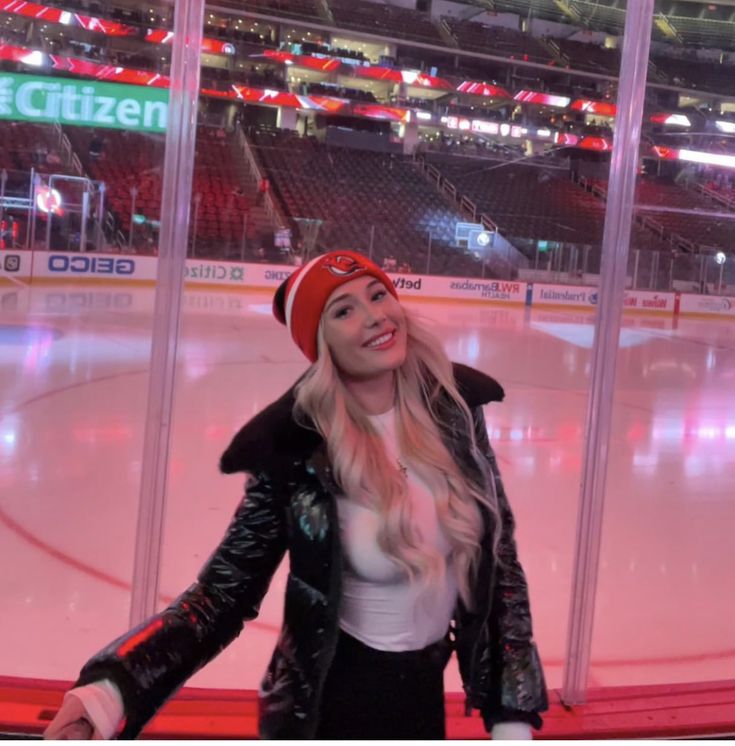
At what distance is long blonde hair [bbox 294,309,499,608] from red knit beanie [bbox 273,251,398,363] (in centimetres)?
3

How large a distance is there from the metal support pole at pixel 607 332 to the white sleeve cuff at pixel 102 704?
1134mm

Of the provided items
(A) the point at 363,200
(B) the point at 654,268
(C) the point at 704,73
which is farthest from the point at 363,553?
(C) the point at 704,73

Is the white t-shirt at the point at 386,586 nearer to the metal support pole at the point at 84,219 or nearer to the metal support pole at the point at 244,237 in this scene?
the metal support pole at the point at 84,219

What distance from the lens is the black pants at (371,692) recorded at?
103 centimetres

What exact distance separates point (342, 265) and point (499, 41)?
22.8 metres

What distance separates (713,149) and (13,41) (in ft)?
40.2

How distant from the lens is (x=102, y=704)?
88cm

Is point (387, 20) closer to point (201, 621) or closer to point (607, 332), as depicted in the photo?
point (607, 332)

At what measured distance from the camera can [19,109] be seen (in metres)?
11.2

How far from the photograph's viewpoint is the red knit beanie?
1070 millimetres

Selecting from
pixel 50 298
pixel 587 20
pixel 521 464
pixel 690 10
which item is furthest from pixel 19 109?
pixel 587 20

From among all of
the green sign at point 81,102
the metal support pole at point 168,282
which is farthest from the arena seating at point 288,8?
the metal support pole at point 168,282

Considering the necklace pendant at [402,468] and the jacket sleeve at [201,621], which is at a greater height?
the necklace pendant at [402,468]

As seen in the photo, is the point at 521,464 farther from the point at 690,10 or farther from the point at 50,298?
the point at 690,10
